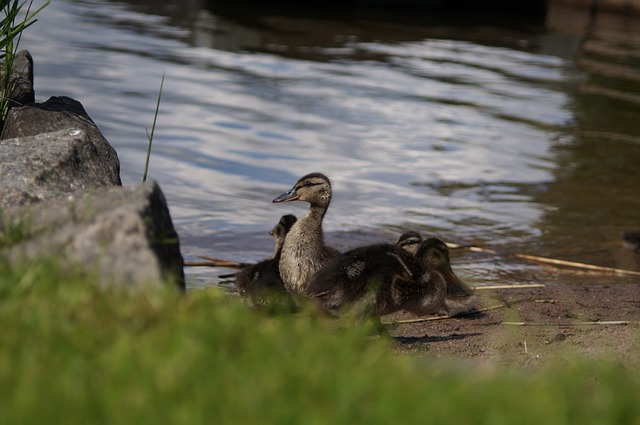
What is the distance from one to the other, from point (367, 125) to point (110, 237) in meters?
9.58

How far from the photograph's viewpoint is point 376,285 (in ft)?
20.1

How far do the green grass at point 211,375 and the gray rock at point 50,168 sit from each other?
1.83 meters

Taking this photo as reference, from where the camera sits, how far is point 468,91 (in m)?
15.8

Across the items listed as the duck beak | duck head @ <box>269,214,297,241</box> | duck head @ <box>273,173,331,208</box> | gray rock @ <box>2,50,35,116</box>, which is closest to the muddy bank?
duck head @ <box>273,173,331,208</box>

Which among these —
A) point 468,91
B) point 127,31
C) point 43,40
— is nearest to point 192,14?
point 127,31

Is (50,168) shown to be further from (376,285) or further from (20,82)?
(20,82)

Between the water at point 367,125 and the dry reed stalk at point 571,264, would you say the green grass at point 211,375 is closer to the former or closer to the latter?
the water at point 367,125

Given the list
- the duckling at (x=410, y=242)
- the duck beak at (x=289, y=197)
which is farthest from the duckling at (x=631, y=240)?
the duck beak at (x=289, y=197)

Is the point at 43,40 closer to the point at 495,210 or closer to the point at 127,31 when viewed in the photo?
the point at 127,31

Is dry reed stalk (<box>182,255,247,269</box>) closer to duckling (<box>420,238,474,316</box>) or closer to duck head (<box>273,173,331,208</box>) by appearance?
duck head (<box>273,173,331,208</box>)

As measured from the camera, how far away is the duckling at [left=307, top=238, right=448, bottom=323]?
241 inches

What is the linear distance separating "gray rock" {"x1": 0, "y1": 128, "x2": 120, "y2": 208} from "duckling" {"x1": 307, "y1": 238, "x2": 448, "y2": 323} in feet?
4.43

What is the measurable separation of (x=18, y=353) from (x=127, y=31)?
16614 millimetres

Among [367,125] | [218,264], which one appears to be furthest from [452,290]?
[367,125]
